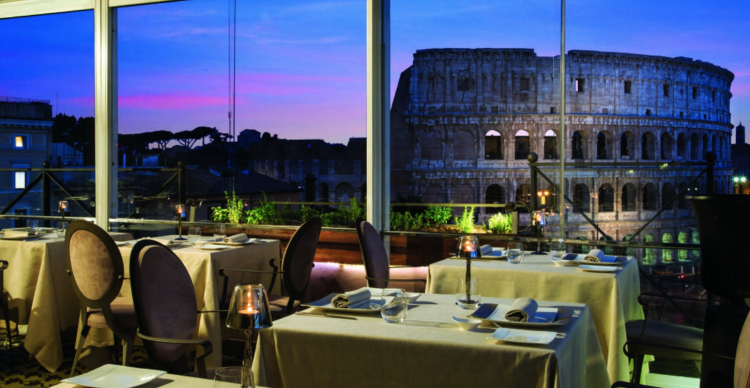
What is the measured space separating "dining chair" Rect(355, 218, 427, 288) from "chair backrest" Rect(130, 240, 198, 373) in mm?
1543

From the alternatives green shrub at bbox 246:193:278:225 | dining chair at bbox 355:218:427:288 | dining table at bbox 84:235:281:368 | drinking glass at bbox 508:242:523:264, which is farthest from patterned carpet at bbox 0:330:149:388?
drinking glass at bbox 508:242:523:264

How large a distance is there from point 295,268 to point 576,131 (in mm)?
2606

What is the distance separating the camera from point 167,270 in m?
2.62

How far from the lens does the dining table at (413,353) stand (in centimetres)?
192

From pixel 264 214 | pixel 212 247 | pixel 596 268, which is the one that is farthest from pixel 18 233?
pixel 596 268

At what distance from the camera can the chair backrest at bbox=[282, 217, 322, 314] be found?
402cm

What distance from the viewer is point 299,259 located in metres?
4.12

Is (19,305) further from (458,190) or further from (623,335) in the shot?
(623,335)

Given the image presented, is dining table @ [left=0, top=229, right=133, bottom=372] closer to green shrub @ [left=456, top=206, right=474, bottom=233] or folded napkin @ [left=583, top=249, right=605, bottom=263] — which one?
green shrub @ [left=456, top=206, right=474, bottom=233]

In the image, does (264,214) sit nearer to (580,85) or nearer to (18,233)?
(18,233)

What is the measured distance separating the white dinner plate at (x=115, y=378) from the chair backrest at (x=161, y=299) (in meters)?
0.74

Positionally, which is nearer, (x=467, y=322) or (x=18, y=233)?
(x=467, y=322)

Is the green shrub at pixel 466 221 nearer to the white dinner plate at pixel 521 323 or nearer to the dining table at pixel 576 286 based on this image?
the dining table at pixel 576 286

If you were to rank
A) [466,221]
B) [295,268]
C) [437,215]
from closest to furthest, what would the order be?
[295,268], [466,221], [437,215]
